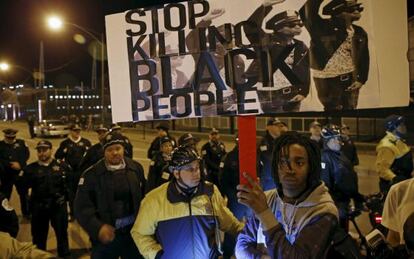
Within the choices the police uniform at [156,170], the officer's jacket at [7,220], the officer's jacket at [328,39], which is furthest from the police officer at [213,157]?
the officer's jacket at [328,39]

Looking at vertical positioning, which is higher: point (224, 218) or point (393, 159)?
point (393, 159)

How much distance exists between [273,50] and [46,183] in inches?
208

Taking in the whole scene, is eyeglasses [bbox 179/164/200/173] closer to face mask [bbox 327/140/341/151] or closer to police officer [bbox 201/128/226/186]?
face mask [bbox 327/140/341/151]

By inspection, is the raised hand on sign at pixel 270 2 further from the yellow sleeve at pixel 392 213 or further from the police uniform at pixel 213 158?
the police uniform at pixel 213 158

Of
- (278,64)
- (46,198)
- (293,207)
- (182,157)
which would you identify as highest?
(278,64)

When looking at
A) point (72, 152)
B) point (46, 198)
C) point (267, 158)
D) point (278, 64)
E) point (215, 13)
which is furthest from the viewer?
point (72, 152)

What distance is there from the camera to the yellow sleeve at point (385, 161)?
18.6 feet

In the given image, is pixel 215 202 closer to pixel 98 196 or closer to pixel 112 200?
pixel 112 200

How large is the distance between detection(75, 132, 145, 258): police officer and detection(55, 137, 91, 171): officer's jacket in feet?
17.9

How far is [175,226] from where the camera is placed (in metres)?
3.50

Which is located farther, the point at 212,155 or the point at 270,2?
the point at 212,155

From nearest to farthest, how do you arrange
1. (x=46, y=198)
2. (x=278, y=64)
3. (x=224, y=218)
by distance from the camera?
(x=278, y=64)
(x=224, y=218)
(x=46, y=198)

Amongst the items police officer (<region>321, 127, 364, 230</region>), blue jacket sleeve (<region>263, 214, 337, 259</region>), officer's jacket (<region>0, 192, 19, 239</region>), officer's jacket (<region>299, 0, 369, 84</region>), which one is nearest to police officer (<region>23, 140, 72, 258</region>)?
officer's jacket (<region>0, 192, 19, 239</region>)

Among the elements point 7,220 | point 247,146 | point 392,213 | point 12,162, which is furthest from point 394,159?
point 12,162
